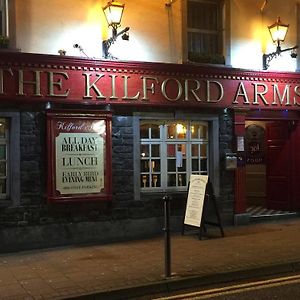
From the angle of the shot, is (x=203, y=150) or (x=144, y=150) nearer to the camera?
(x=144, y=150)

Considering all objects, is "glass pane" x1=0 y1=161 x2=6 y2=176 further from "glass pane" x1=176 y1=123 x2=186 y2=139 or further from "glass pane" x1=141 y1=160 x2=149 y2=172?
"glass pane" x1=176 y1=123 x2=186 y2=139

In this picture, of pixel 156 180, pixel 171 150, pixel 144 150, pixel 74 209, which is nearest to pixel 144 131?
pixel 144 150

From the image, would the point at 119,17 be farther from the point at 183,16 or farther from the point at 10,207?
the point at 10,207

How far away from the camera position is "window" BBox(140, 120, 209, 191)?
37.2 ft

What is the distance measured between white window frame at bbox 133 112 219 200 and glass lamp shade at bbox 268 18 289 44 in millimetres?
2430

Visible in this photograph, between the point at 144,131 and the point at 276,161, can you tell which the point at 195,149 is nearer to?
the point at 144,131

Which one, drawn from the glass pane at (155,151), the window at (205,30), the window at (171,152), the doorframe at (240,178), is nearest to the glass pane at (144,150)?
the window at (171,152)

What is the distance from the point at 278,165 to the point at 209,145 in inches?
104

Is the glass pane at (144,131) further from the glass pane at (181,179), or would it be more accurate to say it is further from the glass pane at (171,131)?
the glass pane at (181,179)

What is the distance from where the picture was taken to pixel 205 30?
11992 millimetres

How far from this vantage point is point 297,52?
1275cm

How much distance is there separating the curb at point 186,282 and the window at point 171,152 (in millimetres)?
4072

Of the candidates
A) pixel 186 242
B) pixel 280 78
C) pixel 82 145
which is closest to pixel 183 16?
pixel 280 78

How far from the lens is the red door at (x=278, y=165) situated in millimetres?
13211
